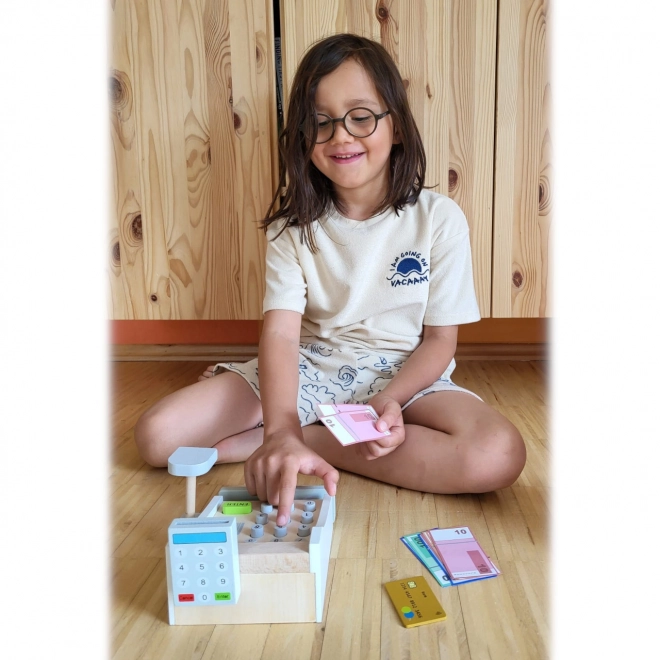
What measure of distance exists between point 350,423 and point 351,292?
1.04 ft

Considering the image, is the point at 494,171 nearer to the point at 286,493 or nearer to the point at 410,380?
the point at 410,380

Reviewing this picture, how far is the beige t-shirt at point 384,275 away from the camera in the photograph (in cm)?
120

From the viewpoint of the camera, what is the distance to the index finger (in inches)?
30.4

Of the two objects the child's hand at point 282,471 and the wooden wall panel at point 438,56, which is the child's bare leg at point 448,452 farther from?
the wooden wall panel at point 438,56

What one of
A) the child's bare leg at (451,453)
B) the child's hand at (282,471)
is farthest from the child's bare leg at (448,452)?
the child's hand at (282,471)

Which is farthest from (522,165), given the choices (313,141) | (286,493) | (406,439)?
(286,493)

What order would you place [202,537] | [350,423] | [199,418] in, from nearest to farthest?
[202,537] → [350,423] → [199,418]

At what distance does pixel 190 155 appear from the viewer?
148cm

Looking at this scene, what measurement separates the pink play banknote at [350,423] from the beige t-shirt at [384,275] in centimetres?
24
